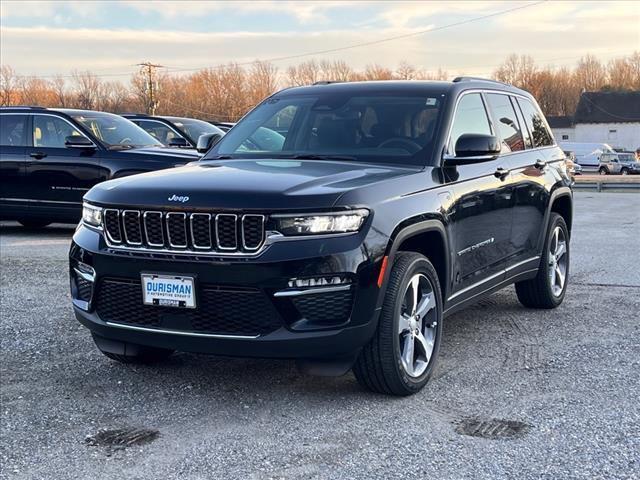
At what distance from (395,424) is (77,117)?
874cm

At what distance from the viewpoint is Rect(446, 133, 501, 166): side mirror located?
16.5 feet

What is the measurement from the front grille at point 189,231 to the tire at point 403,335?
2.69 ft

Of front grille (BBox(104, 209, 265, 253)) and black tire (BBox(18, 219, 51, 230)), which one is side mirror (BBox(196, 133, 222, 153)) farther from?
black tire (BBox(18, 219, 51, 230))

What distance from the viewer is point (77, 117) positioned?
11.5 metres

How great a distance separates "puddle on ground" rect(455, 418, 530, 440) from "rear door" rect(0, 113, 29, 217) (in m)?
8.87

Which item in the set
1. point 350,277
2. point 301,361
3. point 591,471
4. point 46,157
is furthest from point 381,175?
point 46,157

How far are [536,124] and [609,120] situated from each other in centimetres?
8955

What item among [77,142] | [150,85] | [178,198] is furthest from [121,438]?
[150,85]

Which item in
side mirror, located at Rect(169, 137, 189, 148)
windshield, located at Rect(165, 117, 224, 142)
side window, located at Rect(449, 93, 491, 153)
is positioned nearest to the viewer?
side window, located at Rect(449, 93, 491, 153)

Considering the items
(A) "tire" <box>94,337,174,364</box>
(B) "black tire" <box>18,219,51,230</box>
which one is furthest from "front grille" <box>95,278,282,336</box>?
(B) "black tire" <box>18,219,51,230</box>

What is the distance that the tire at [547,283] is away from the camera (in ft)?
22.2

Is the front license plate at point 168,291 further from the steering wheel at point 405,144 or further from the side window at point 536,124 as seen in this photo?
the side window at point 536,124

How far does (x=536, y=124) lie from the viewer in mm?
7094

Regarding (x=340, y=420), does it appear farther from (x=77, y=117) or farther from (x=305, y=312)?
(x=77, y=117)
